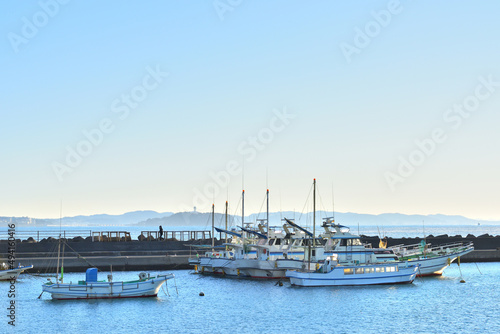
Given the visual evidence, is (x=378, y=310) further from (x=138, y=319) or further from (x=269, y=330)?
(x=138, y=319)

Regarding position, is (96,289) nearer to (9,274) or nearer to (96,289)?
(96,289)

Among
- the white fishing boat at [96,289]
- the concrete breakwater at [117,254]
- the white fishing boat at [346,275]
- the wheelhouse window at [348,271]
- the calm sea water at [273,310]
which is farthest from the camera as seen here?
the concrete breakwater at [117,254]

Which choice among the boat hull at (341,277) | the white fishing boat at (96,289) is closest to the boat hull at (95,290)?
the white fishing boat at (96,289)

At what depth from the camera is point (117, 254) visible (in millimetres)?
78312

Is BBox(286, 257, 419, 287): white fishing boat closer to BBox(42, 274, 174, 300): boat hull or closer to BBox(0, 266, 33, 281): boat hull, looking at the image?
BBox(42, 274, 174, 300): boat hull

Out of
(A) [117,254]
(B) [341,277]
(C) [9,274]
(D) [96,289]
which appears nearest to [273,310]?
(B) [341,277]

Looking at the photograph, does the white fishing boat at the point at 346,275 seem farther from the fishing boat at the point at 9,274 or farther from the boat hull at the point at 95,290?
the fishing boat at the point at 9,274

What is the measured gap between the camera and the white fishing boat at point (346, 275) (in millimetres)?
55250

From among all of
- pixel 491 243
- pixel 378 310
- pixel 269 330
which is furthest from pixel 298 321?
pixel 491 243

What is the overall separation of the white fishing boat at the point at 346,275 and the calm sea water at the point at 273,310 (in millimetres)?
802

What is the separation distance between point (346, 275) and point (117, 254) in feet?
106

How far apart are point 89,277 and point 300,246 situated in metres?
20.3

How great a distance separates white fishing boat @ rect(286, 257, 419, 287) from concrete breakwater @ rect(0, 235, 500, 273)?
20356 millimetres

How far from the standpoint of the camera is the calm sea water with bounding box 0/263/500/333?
133 feet
